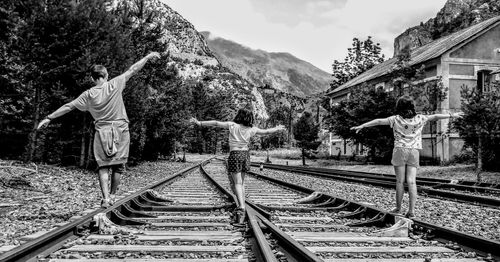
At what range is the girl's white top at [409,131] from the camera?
238 inches

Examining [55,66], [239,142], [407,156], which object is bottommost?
[407,156]

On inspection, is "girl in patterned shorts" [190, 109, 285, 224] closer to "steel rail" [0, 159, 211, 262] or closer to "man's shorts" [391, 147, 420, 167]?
"steel rail" [0, 159, 211, 262]

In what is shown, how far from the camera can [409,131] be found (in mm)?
6078

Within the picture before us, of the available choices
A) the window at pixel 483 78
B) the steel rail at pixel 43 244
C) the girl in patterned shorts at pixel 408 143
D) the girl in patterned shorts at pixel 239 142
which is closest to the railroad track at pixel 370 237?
the girl in patterned shorts at pixel 408 143

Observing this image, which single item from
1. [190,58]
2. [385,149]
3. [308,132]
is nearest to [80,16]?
[385,149]

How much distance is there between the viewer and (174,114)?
28.6 metres

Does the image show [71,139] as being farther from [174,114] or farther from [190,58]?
[190,58]

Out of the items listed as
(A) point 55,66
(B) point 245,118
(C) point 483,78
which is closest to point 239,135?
(B) point 245,118

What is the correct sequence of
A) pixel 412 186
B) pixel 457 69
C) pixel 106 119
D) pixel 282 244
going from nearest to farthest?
pixel 282 244 → pixel 106 119 → pixel 412 186 → pixel 457 69

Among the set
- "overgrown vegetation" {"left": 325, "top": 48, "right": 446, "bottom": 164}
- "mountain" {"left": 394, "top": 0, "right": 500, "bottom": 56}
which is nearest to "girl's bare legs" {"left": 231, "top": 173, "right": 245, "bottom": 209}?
"overgrown vegetation" {"left": 325, "top": 48, "right": 446, "bottom": 164}

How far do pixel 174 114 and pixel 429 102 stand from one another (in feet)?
55.2

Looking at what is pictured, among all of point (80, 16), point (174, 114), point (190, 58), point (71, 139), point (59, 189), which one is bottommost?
point (59, 189)

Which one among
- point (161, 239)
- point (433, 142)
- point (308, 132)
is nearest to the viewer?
point (161, 239)

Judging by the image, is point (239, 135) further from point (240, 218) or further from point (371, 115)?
point (371, 115)
